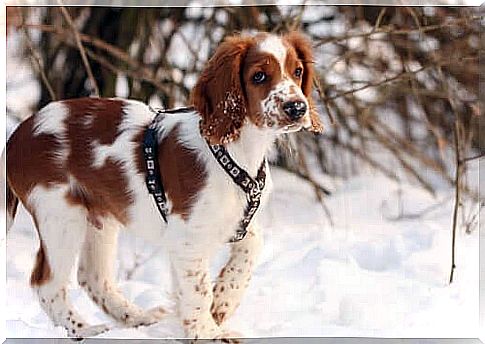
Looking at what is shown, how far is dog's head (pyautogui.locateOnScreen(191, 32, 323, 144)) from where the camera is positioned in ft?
4.87

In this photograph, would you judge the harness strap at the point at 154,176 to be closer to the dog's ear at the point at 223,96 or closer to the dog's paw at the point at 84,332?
the dog's ear at the point at 223,96

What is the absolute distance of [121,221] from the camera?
167 cm

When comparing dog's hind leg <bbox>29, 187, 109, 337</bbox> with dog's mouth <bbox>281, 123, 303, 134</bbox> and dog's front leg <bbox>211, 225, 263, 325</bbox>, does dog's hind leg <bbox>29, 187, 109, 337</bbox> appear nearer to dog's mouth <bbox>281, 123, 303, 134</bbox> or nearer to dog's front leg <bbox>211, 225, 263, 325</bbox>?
dog's front leg <bbox>211, 225, 263, 325</bbox>

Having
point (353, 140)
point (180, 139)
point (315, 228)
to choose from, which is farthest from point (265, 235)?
point (180, 139)

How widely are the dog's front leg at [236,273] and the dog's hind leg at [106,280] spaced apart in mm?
146

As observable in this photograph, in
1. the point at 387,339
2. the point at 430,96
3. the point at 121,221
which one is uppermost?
the point at 430,96

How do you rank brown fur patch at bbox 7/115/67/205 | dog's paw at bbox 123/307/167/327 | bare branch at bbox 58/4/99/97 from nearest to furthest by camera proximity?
1. brown fur patch at bbox 7/115/67/205
2. dog's paw at bbox 123/307/167/327
3. bare branch at bbox 58/4/99/97

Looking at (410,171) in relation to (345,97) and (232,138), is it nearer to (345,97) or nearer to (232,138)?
(345,97)

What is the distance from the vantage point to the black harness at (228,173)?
157 cm

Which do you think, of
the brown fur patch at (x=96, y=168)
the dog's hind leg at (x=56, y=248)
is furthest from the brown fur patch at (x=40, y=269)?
the brown fur patch at (x=96, y=168)

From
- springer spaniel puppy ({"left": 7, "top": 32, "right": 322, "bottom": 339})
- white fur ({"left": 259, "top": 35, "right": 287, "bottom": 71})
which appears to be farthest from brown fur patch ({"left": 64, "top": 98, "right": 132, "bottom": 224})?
white fur ({"left": 259, "top": 35, "right": 287, "bottom": 71})

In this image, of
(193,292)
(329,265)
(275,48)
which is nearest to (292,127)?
(275,48)

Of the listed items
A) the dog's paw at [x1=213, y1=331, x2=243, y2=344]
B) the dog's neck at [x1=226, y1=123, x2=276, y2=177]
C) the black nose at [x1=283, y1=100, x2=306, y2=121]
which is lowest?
the dog's paw at [x1=213, y1=331, x2=243, y2=344]

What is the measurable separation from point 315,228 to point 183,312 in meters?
0.50
